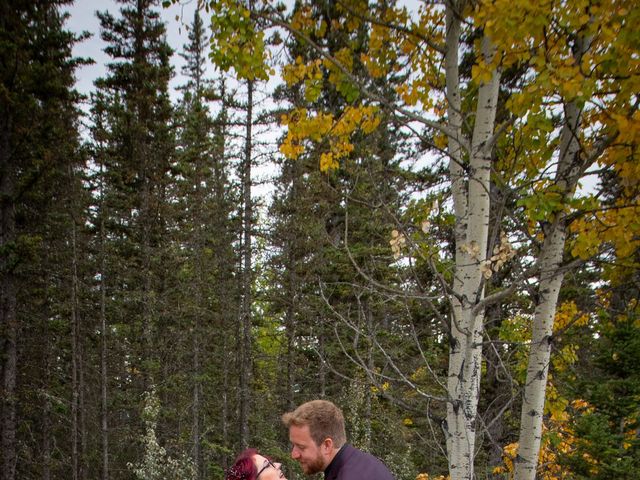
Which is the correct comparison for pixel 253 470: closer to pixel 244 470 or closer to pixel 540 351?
pixel 244 470

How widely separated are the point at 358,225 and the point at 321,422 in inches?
532

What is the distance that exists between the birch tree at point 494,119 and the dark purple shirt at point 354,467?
85 centimetres

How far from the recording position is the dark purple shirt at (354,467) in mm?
2217

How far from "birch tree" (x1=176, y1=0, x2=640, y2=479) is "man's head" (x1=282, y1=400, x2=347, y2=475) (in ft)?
2.92

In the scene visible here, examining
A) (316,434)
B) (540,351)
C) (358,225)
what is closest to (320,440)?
(316,434)

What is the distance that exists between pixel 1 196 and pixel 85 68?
3722 mm

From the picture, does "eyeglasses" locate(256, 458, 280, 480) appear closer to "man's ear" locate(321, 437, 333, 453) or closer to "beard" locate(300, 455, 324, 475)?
"beard" locate(300, 455, 324, 475)

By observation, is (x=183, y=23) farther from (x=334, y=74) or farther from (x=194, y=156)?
(x=194, y=156)

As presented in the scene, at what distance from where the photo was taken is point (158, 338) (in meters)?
16.2

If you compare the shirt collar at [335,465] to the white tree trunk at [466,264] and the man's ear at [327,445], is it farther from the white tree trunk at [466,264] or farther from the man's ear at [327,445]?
the white tree trunk at [466,264]

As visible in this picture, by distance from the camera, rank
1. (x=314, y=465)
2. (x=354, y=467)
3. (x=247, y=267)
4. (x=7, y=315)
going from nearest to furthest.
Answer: (x=354, y=467) → (x=314, y=465) → (x=7, y=315) → (x=247, y=267)

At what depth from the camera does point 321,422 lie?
2.45m

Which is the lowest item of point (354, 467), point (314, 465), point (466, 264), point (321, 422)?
point (314, 465)

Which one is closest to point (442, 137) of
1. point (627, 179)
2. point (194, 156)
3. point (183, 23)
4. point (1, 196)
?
point (627, 179)
